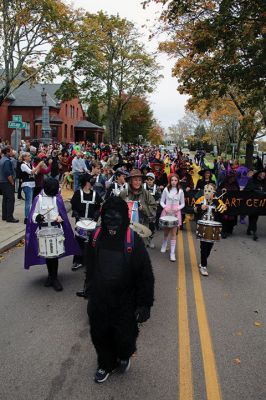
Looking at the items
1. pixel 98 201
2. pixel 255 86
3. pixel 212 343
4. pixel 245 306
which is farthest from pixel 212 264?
pixel 255 86

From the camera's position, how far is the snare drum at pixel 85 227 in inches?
248

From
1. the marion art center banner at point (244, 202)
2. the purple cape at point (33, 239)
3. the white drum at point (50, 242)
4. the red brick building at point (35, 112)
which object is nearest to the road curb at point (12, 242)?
the purple cape at point (33, 239)

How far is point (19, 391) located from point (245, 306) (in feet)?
11.7

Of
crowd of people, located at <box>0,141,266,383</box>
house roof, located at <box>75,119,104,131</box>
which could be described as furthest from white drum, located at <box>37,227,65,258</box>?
house roof, located at <box>75,119,104,131</box>

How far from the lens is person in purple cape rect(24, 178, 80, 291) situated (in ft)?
20.3

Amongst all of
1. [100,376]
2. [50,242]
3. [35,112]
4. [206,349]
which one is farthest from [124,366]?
[35,112]

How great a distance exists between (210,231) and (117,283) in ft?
12.2

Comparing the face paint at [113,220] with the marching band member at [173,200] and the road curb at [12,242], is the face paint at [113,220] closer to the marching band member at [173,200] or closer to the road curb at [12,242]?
the marching band member at [173,200]

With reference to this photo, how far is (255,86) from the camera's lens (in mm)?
14672

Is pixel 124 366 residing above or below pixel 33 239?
below

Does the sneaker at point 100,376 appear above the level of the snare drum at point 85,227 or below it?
below

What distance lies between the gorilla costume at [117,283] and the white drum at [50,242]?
2307 mm

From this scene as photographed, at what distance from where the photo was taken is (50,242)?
5.88 metres

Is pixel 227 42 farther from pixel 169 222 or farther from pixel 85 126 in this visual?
pixel 85 126
